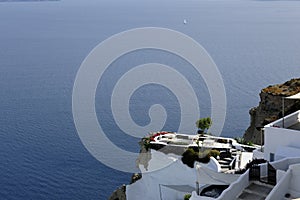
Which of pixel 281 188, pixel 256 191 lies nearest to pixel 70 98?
pixel 256 191

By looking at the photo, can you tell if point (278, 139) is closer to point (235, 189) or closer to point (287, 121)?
point (287, 121)

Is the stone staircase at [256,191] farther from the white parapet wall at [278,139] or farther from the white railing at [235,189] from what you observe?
the white parapet wall at [278,139]

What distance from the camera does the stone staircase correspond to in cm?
1424

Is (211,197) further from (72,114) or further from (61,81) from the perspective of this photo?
(61,81)

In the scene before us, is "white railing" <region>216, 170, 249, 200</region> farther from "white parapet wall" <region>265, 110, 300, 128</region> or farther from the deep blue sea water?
the deep blue sea water

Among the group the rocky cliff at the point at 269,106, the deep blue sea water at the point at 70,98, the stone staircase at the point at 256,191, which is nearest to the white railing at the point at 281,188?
the stone staircase at the point at 256,191

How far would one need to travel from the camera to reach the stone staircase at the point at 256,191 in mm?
14242

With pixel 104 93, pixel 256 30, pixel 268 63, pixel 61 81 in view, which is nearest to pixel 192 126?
pixel 104 93

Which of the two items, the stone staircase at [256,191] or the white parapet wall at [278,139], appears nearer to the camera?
the stone staircase at [256,191]

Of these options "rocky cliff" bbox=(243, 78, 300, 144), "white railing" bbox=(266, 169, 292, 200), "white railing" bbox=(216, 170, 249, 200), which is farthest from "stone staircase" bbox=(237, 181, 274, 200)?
"rocky cliff" bbox=(243, 78, 300, 144)

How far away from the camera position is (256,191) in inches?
577

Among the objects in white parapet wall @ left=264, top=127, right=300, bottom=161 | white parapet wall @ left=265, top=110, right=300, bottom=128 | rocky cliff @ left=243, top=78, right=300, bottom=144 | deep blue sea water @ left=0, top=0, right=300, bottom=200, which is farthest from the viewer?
deep blue sea water @ left=0, top=0, right=300, bottom=200

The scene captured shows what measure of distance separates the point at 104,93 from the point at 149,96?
5432mm

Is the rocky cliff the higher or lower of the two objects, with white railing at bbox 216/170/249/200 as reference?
higher
